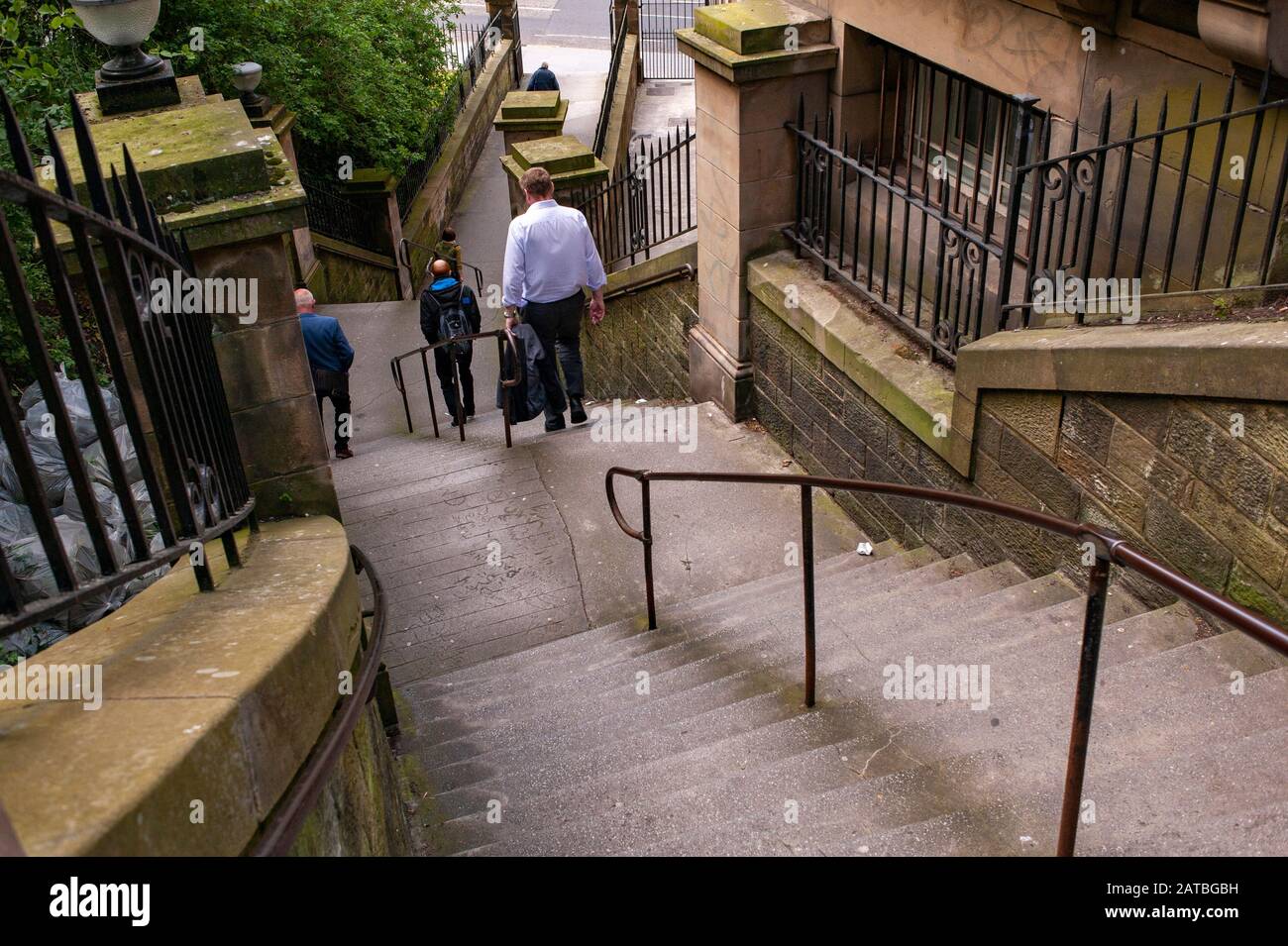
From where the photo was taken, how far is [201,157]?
11.2 ft

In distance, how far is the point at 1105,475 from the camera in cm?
449

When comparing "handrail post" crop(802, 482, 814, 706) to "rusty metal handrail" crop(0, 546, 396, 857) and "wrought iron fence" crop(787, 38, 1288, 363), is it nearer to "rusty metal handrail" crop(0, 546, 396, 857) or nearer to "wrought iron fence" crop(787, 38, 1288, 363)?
"rusty metal handrail" crop(0, 546, 396, 857)

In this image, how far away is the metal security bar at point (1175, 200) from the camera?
4.20 metres

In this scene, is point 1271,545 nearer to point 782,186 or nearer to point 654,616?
point 654,616

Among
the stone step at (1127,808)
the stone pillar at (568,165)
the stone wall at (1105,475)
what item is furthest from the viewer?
the stone pillar at (568,165)

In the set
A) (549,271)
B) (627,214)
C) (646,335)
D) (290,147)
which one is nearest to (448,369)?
(646,335)

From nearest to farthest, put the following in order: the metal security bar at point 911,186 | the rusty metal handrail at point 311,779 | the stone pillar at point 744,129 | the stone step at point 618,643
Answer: the rusty metal handrail at point 311,779
the stone step at point 618,643
the metal security bar at point 911,186
the stone pillar at point 744,129

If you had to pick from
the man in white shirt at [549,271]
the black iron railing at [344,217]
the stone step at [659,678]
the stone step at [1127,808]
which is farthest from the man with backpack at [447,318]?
the stone step at [1127,808]

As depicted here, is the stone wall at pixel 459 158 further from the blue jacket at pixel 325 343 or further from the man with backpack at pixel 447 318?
the blue jacket at pixel 325 343

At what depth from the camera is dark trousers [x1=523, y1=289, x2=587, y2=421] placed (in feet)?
24.6

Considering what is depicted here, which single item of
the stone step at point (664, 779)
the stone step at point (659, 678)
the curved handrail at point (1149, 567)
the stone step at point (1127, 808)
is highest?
the curved handrail at point (1149, 567)

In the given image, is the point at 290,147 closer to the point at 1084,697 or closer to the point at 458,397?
the point at 458,397

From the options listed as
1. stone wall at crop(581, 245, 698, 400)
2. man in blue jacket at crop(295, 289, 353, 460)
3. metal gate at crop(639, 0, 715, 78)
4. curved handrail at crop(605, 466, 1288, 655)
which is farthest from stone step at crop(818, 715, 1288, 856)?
metal gate at crop(639, 0, 715, 78)
